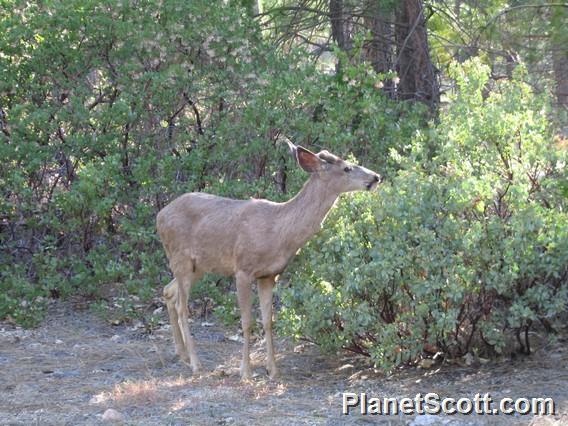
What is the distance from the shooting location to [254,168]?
1205cm

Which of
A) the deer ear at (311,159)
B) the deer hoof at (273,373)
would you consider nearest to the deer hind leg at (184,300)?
the deer hoof at (273,373)

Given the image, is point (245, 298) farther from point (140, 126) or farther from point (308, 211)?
point (140, 126)

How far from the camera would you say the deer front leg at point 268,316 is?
8.85m

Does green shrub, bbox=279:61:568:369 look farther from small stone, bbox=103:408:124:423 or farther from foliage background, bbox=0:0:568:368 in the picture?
small stone, bbox=103:408:124:423

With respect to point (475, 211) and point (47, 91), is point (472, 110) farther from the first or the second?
point (47, 91)

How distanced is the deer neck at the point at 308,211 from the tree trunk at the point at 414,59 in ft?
15.9

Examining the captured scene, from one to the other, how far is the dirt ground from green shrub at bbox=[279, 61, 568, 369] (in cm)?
31

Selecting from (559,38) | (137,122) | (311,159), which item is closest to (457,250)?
(311,159)

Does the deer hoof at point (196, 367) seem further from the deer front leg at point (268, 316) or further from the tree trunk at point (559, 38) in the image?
the tree trunk at point (559, 38)

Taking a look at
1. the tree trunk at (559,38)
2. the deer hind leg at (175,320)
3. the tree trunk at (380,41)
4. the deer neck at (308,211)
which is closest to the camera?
the deer neck at (308,211)

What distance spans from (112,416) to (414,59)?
7946mm

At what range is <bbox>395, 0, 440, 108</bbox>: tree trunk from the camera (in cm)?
1338

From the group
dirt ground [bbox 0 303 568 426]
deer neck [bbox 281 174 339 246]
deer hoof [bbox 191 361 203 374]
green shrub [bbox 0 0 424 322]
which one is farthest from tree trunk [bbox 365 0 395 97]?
deer hoof [bbox 191 361 203 374]

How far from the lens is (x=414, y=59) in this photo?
13.7 meters
